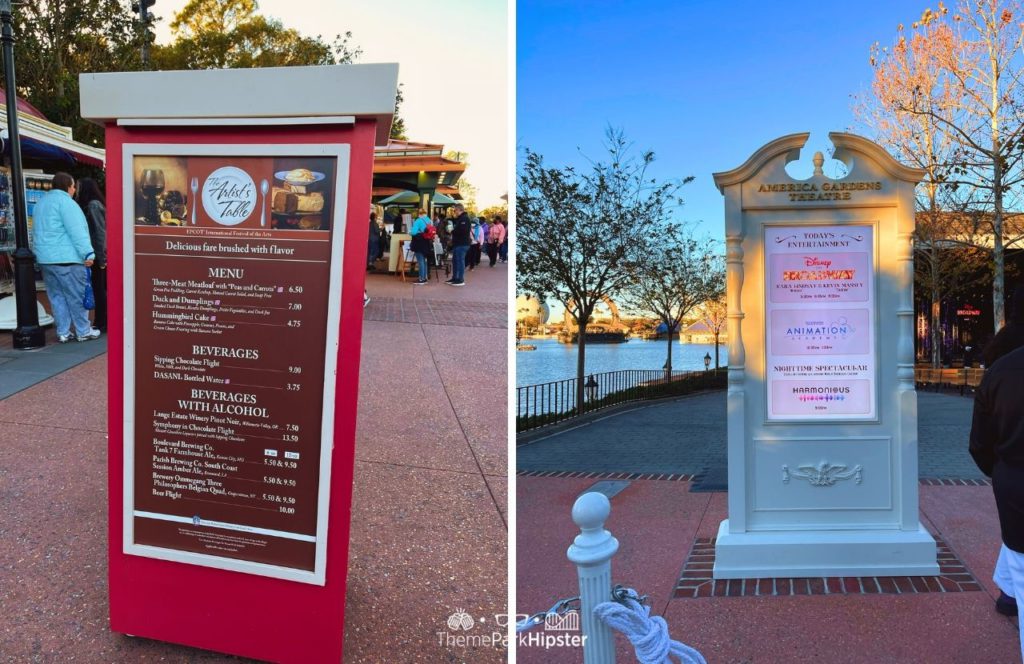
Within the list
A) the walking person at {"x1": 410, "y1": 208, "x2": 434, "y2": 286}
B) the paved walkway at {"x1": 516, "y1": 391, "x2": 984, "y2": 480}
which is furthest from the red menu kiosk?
the walking person at {"x1": 410, "y1": 208, "x2": 434, "y2": 286}

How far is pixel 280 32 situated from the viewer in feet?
111

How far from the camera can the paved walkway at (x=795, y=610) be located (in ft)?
13.4

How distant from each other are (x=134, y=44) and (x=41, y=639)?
1085 inches

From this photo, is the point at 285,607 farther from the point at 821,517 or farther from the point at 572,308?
the point at 572,308

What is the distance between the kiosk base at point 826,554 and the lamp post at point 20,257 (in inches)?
296

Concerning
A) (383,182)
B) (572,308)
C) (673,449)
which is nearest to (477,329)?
(673,449)

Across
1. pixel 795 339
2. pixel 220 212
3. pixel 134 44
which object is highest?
pixel 134 44

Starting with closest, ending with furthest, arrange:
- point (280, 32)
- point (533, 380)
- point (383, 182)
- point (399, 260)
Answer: point (533, 380), point (399, 260), point (383, 182), point (280, 32)

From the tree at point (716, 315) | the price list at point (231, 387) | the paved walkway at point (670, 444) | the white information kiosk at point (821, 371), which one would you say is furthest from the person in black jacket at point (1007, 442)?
the tree at point (716, 315)

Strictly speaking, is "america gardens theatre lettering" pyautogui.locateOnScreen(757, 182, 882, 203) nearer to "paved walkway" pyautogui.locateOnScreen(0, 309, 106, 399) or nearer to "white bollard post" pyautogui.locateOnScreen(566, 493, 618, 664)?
"white bollard post" pyautogui.locateOnScreen(566, 493, 618, 664)

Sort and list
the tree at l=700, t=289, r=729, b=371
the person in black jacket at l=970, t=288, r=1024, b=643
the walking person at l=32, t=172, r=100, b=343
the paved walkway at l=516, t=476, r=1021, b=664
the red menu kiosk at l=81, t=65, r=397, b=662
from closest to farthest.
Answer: the red menu kiosk at l=81, t=65, r=397, b=662, the person in black jacket at l=970, t=288, r=1024, b=643, the paved walkway at l=516, t=476, r=1021, b=664, the walking person at l=32, t=172, r=100, b=343, the tree at l=700, t=289, r=729, b=371

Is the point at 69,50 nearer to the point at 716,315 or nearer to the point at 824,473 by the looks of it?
the point at 716,315

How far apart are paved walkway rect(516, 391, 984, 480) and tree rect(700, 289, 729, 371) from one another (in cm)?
621

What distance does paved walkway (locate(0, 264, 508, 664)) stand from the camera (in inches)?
143
